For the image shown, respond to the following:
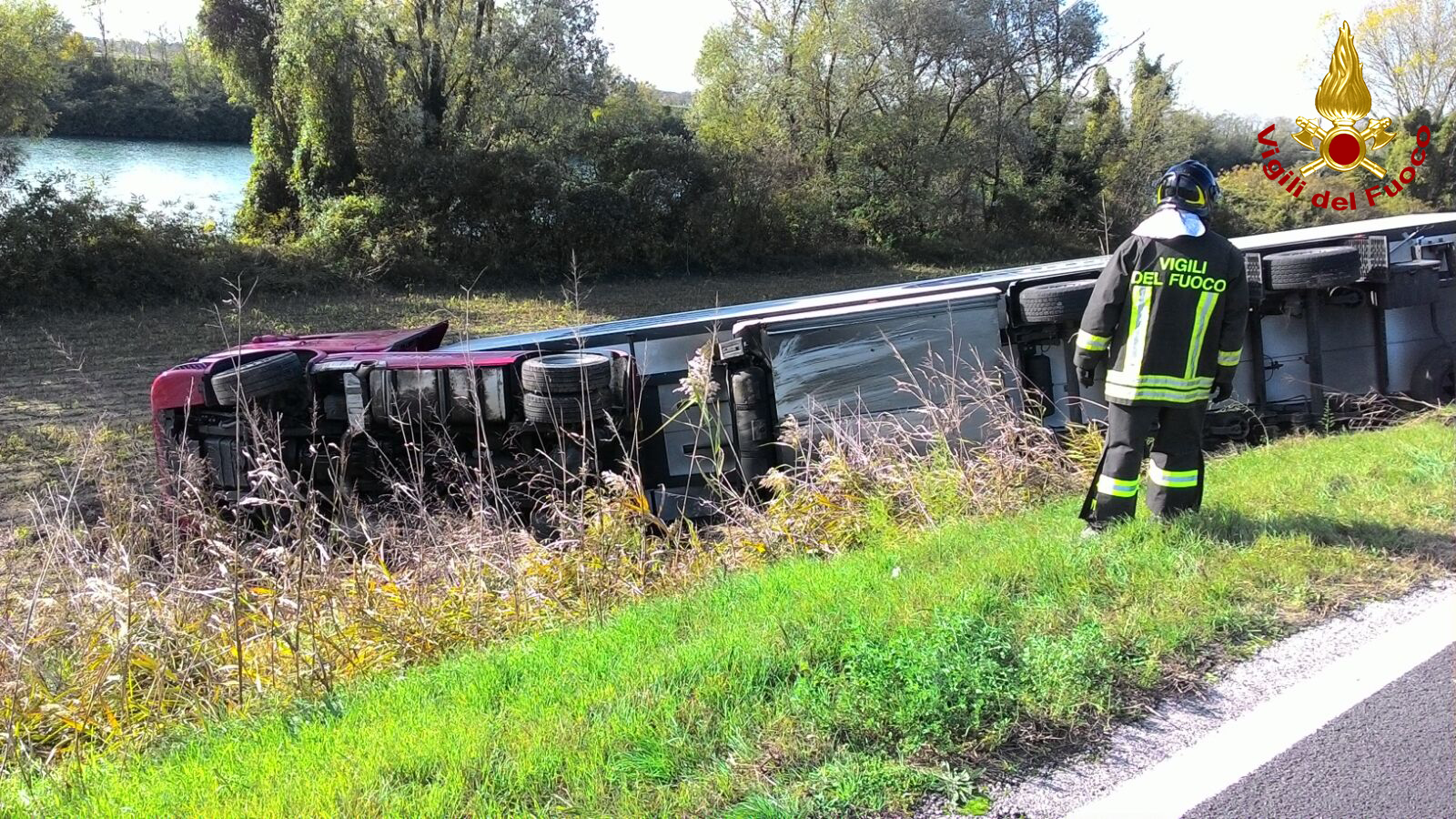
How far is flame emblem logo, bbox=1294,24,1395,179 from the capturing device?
50.3ft

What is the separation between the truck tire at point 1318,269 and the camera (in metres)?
6.81

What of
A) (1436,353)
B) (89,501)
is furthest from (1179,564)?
(89,501)

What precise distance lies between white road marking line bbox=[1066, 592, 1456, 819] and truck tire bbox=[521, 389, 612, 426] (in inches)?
162

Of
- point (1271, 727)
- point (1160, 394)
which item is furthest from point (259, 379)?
point (1271, 727)

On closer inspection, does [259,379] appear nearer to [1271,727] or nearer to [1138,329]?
[1138,329]

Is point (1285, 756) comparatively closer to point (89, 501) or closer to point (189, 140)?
point (89, 501)

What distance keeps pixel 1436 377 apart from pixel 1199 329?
14.9 feet

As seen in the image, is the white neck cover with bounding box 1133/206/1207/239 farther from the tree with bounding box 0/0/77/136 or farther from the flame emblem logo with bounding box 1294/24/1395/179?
the tree with bounding box 0/0/77/136

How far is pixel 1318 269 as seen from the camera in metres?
6.81

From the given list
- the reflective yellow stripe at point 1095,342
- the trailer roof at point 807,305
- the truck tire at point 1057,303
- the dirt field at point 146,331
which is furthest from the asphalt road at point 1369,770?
the dirt field at point 146,331

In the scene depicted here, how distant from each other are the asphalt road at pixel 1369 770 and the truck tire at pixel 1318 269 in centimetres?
466

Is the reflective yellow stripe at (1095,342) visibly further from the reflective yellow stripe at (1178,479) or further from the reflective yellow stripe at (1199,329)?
the reflective yellow stripe at (1178,479)

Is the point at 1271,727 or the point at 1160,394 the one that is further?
the point at 1160,394

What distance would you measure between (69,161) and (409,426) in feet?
55.6
